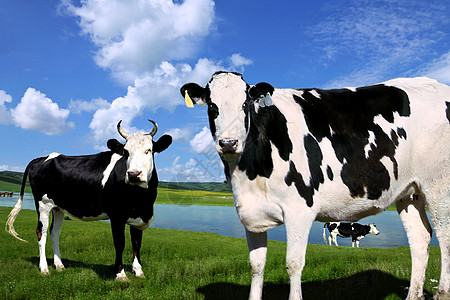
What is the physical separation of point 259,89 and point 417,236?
3.59 meters

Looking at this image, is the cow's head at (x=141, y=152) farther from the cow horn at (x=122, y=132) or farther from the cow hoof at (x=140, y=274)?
the cow hoof at (x=140, y=274)

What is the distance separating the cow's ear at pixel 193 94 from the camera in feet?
14.7

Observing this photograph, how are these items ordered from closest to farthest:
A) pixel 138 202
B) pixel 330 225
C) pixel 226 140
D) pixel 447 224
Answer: pixel 226 140
pixel 447 224
pixel 138 202
pixel 330 225

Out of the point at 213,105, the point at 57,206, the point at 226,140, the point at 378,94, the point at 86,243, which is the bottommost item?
the point at 86,243

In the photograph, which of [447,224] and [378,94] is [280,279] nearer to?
[447,224]

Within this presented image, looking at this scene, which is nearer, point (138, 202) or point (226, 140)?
point (226, 140)

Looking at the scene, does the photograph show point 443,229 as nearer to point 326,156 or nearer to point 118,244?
point 326,156

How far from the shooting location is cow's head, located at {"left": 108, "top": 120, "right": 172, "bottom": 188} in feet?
25.0

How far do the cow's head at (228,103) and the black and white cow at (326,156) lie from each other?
Answer: 0.04 ft

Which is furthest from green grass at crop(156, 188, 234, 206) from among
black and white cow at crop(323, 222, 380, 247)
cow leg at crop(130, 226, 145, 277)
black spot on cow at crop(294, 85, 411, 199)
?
black and white cow at crop(323, 222, 380, 247)

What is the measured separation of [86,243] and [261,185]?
1239cm

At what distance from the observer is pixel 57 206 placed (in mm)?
10312

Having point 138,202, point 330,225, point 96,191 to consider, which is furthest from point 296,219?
point 330,225

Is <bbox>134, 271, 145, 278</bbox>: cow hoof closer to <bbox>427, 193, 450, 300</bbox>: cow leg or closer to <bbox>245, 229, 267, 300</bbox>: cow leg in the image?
<bbox>245, 229, 267, 300</bbox>: cow leg
